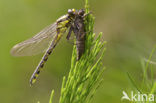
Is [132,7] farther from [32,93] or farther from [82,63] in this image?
[82,63]

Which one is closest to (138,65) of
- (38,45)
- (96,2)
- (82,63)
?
(38,45)

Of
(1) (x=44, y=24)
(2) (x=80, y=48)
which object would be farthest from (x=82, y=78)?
(1) (x=44, y=24)

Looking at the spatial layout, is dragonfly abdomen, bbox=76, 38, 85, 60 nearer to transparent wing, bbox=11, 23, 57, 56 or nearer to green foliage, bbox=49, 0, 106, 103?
green foliage, bbox=49, 0, 106, 103

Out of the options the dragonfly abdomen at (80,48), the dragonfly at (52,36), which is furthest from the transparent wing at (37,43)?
the dragonfly abdomen at (80,48)

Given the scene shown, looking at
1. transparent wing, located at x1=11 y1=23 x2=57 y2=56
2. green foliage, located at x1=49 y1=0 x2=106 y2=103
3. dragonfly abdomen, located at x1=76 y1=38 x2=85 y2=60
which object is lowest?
green foliage, located at x1=49 y1=0 x2=106 y2=103

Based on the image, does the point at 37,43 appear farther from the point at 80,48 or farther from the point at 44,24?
the point at 44,24

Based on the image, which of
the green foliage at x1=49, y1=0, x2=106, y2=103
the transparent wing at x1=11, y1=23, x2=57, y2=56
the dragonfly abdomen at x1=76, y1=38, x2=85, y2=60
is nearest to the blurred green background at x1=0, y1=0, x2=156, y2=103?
the transparent wing at x1=11, y1=23, x2=57, y2=56

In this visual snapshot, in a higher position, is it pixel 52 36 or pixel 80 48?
pixel 52 36

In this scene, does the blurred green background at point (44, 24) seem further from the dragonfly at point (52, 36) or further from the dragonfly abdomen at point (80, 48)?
the dragonfly abdomen at point (80, 48)
